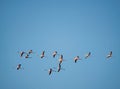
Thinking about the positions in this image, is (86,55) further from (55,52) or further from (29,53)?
(29,53)

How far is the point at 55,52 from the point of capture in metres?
32.9

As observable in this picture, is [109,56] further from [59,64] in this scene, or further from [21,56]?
[21,56]

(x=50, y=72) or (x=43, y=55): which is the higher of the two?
(x=43, y=55)

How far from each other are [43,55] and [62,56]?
284 centimetres

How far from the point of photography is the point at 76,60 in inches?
1281

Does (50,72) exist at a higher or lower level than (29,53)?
lower

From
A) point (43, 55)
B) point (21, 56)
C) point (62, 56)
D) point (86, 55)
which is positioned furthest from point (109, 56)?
point (21, 56)

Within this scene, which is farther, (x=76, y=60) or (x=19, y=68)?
(x=19, y=68)

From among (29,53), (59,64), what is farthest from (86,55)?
(29,53)

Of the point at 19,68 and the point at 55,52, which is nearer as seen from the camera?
the point at 55,52

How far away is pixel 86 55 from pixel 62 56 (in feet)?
10.7

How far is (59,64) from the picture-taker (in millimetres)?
32375

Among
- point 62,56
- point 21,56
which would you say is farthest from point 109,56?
point 21,56

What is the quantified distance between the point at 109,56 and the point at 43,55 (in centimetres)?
858
